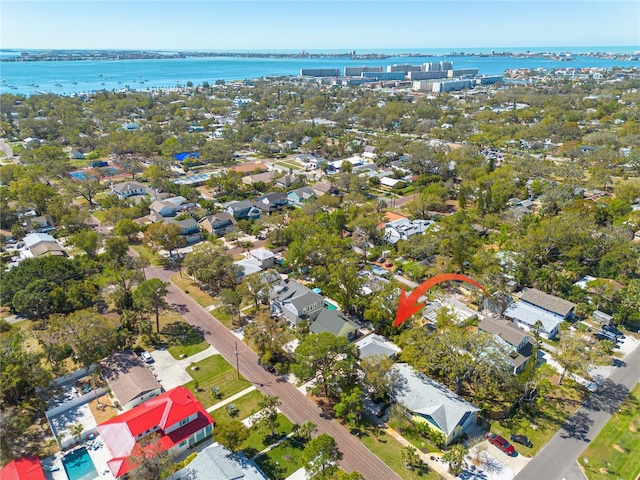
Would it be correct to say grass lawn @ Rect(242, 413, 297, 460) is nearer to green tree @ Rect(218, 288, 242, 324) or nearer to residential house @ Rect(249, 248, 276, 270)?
green tree @ Rect(218, 288, 242, 324)

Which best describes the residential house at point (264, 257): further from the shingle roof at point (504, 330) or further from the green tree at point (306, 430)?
the shingle roof at point (504, 330)

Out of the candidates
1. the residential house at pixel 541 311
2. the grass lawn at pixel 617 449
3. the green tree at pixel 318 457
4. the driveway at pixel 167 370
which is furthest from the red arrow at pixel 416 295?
the driveway at pixel 167 370

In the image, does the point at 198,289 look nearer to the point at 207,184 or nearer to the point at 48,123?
the point at 207,184

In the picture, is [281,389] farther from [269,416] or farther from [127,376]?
[127,376]

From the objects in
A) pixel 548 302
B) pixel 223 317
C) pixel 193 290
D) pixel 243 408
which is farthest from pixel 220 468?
pixel 548 302

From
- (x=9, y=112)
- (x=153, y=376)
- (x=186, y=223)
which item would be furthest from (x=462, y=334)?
(x=9, y=112)

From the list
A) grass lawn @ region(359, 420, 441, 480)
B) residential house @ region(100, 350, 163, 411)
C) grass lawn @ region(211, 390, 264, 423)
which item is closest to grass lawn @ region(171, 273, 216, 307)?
residential house @ region(100, 350, 163, 411)
